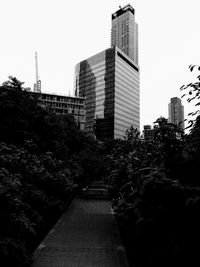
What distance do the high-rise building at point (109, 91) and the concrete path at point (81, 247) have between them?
110 meters

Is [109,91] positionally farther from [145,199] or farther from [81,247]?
[145,199]

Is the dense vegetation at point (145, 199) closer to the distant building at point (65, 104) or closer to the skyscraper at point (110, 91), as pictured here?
the distant building at point (65, 104)

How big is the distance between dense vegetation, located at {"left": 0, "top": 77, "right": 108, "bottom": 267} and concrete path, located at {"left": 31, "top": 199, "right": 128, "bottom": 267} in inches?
16.9

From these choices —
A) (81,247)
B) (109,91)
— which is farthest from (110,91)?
(81,247)

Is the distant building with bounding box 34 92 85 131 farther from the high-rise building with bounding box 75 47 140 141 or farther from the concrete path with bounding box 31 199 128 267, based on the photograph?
the concrete path with bounding box 31 199 128 267

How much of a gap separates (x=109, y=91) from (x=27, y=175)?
407ft

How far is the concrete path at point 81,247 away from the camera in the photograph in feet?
24.1

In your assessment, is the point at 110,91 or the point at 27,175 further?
the point at 110,91

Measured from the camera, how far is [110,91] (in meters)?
132

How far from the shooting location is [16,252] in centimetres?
583

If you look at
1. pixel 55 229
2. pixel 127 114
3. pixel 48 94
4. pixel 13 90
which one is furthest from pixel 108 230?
pixel 127 114

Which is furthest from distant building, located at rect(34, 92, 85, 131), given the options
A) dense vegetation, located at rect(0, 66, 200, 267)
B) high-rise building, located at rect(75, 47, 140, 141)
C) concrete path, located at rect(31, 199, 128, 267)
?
concrete path, located at rect(31, 199, 128, 267)

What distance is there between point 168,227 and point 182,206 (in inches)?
8.9

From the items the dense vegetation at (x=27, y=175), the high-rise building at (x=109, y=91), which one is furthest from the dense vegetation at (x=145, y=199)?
the high-rise building at (x=109, y=91)
